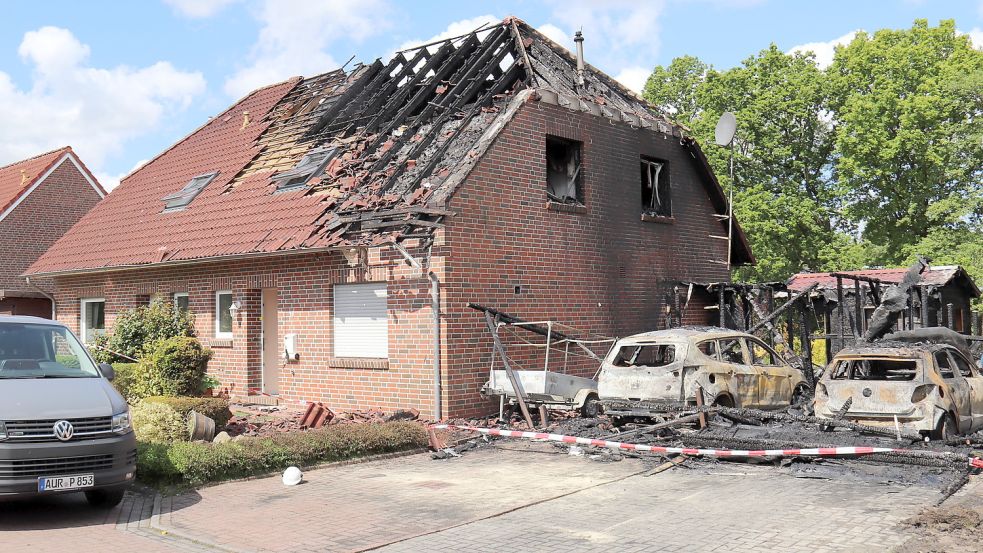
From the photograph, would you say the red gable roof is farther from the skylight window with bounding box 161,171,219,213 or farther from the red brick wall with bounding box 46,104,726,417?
the red brick wall with bounding box 46,104,726,417

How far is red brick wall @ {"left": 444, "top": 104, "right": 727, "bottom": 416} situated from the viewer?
1409 cm

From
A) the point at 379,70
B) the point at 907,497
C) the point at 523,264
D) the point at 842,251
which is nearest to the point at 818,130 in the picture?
the point at 842,251

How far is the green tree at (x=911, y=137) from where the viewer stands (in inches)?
1308

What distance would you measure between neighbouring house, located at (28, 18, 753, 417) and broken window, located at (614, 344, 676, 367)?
7.75 ft

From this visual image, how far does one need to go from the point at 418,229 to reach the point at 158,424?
16.0 feet

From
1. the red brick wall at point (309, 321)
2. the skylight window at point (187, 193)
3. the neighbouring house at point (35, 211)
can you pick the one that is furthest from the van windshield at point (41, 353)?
the neighbouring house at point (35, 211)

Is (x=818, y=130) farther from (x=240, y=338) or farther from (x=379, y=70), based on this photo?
(x=240, y=338)

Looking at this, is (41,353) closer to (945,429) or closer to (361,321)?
(361,321)

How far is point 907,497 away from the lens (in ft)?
28.6

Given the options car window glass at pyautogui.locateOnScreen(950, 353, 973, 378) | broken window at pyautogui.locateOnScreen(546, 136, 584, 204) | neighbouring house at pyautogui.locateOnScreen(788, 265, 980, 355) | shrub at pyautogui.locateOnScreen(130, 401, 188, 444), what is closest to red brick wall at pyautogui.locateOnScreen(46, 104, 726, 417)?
broken window at pyautogui.locateOnScreen(546, 136, 584, 204)

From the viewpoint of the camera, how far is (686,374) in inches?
487

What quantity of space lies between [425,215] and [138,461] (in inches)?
223

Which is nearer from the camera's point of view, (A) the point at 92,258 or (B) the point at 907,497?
(B) the point at 907,497

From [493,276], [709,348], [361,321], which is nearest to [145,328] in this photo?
[361,321]
